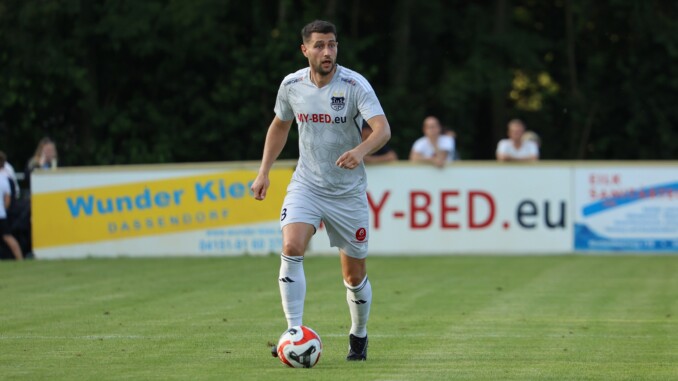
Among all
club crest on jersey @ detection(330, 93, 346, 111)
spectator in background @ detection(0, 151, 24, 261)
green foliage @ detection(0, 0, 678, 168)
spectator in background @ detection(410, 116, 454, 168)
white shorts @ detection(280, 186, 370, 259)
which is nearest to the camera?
club crest on jersey @ detection(330, 93, 346, 111)

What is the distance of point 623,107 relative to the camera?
121 feet

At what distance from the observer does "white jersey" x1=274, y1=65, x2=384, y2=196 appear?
8992 millimetres

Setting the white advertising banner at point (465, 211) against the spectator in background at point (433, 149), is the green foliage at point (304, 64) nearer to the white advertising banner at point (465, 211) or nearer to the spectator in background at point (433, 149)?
the spectator in background at point (433, 149)

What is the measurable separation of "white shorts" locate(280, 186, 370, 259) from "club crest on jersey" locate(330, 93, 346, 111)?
2.03ft

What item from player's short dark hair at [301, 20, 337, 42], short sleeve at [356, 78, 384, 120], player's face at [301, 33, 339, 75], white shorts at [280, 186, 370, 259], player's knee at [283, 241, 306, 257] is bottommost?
player's knee at [283, 241, 306, 257]

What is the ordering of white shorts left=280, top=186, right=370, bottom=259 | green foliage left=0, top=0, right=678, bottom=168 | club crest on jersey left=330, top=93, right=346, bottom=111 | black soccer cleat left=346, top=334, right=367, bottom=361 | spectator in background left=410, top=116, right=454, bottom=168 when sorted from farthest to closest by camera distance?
green foliage left=0, top=0, right=678, bottom=168, spectator in background left=410, top=116, right=454, bottom=168, black soccer cleat left=346, top=334, right=367, bottom=361, white shorts left=280, top=186, right=370, bottom=259, club crest on jersey left=330, top=93, right=346, bottom=111

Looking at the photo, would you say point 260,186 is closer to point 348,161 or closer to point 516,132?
point 348,161

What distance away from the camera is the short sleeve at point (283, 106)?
362 inches

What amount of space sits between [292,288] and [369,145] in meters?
1.08

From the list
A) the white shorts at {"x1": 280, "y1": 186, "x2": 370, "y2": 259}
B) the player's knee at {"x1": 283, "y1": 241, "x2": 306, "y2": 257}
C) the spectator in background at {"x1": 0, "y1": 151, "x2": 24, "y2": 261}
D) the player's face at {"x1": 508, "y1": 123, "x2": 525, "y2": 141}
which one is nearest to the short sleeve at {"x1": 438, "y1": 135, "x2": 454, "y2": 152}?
the player's face at {"x1": 508, "y1": 123, "x2": 525, "y2": 141}

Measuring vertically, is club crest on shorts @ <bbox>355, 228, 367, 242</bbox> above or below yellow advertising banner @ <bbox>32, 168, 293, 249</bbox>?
above

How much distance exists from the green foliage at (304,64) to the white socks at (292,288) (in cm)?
2451

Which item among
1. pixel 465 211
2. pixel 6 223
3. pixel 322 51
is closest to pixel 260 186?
pixel 322 51

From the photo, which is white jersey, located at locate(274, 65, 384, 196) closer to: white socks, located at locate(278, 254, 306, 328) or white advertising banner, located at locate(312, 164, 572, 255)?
white socks, located at locate(278, 254, 306, 328)
